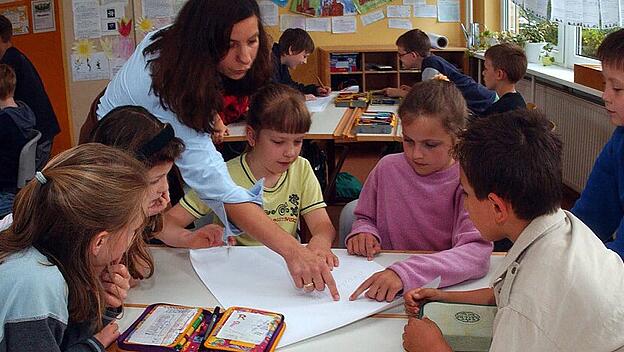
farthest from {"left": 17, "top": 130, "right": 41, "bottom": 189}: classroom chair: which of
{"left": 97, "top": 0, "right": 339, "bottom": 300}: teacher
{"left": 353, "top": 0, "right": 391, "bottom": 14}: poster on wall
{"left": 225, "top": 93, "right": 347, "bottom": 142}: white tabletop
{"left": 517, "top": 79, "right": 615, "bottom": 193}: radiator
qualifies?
{"left": 353, "top": 0, "right": 391, "bottom": 14}: poster on wall

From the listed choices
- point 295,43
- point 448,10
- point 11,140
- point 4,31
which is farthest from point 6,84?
point 448,10

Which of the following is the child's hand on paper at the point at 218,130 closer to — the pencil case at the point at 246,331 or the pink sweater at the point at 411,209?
the pink sweater at the point at 411,209

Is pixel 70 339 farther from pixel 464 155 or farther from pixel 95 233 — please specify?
pixel 464 155

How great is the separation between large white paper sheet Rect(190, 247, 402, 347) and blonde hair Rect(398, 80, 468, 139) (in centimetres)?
44

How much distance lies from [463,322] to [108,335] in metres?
0.65

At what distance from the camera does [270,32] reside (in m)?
5.84

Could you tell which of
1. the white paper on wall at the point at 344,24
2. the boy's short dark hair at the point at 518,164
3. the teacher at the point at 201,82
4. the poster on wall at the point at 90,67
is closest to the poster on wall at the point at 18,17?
the poster on wall at the point at 90,67

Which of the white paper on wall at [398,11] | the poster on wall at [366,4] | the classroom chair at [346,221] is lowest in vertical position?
the classroom chair at [346,221]

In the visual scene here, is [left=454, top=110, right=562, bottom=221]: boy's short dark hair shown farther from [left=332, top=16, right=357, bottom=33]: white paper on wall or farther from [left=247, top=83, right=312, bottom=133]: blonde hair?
[left=332, top=16, right=357, bottom=33]: white paper on wall

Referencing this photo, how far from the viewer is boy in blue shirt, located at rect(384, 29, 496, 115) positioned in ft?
13.7

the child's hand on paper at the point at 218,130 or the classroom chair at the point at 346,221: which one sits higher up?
the child's hand on paper at the point at 218,130

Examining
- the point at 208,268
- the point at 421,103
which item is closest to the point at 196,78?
the point at 208,268

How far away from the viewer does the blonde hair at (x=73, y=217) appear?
1097 millimetres

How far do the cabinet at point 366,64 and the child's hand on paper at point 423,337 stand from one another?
4901 mm
